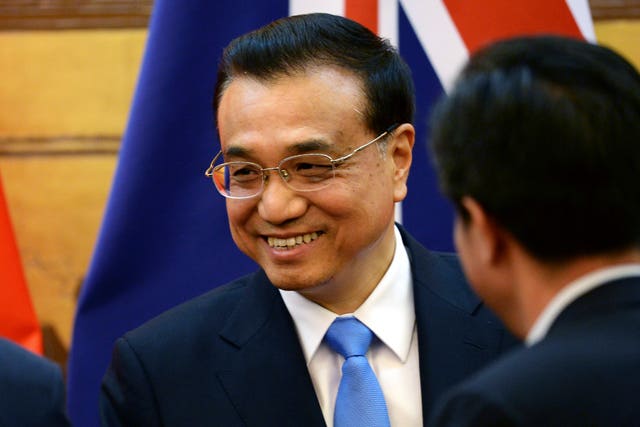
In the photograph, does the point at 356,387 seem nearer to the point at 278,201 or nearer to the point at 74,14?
the point at 278,201

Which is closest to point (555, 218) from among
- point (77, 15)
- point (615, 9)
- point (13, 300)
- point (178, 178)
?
point (178, 178)

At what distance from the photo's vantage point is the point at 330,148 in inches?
79.0

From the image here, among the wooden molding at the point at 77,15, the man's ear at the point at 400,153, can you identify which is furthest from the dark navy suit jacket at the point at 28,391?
the wooden molding at the point at 77,15

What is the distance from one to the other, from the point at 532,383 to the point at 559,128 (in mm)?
278

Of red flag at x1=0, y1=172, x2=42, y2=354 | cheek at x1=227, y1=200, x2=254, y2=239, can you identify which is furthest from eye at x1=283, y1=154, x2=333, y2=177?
red flag at x1=0, y1=172, x2=42, y2=354

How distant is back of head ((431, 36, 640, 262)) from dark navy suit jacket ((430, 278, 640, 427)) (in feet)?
0.23

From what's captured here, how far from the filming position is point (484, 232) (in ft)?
4.12

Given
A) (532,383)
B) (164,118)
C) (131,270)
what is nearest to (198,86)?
(164,118)

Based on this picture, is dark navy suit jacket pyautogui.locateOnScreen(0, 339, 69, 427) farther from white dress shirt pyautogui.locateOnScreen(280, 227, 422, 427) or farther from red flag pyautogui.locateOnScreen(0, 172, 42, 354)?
red flag pyautogui.locateOnScreen(0, 172, 42, 354)

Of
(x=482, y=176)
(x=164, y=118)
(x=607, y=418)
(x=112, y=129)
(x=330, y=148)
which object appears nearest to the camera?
(x=607, y=418)

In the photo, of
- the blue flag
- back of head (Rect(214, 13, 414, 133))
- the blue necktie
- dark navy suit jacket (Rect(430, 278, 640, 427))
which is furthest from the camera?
the blue flag

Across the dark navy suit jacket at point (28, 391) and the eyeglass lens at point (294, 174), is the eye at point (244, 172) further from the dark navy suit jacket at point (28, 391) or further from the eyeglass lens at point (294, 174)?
the dark navy suit jacket at point (28, 391)

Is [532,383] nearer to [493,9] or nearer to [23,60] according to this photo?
[493,9]

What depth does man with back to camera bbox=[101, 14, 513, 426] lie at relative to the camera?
199 cm
